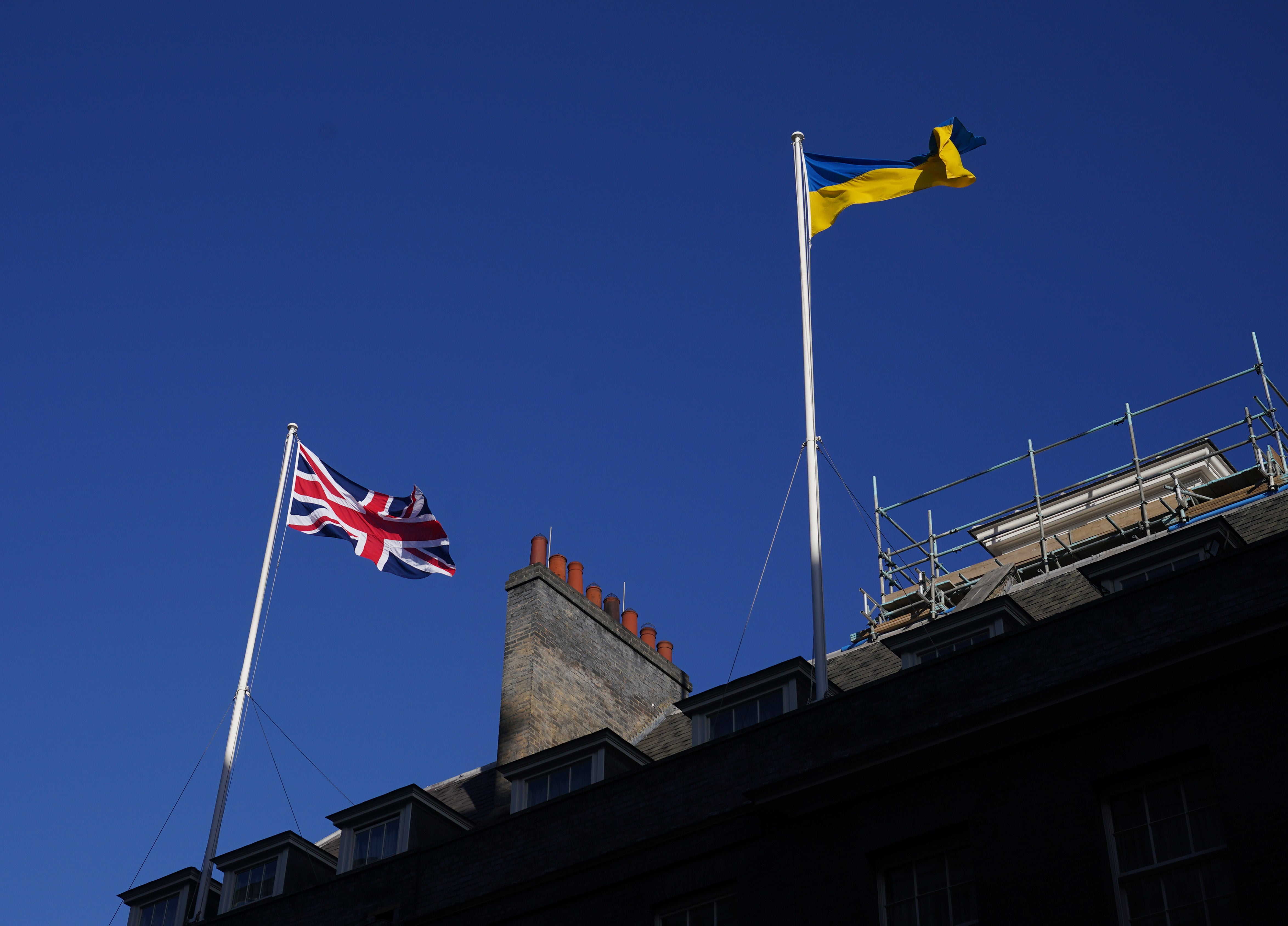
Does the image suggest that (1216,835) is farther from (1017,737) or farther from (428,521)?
(428,521)

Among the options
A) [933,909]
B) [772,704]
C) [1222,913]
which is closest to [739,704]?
[772,704]

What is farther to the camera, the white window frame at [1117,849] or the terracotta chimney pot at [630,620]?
the terracotta chimney pot at [630,620]

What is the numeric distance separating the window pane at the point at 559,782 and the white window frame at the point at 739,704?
7.43 feet

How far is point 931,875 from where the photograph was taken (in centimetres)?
1872

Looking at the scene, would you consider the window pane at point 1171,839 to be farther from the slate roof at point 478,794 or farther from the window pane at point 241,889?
the window pane at point 241,889

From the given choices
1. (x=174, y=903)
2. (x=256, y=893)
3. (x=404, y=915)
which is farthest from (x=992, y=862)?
(x=174, y=903)

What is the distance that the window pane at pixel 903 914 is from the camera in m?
18.5

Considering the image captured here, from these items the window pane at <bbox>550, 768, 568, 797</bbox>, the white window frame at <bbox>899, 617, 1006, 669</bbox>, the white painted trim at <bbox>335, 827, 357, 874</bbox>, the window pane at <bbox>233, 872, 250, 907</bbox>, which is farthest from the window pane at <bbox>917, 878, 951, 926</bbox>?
the window pane at <bbox>233, 872, 250, 907</bbox>

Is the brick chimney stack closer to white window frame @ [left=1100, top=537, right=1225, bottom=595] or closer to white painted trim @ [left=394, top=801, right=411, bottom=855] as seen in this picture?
white painted trim @ [left=394, top=801, right=411, bottom=855]

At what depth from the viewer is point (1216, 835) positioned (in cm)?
1680

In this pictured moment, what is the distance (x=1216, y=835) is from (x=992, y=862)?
8.33 ft

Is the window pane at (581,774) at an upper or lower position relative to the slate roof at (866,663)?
lower

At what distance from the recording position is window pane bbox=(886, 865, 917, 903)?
18.8 m

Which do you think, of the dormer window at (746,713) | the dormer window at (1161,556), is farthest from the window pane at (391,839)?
the dormer window at (1161,556)
